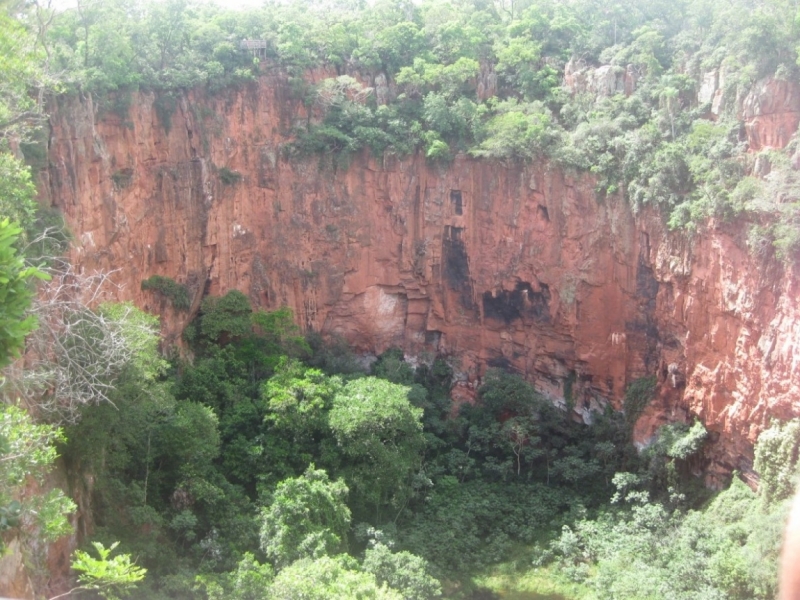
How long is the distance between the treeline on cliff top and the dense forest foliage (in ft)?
0.20

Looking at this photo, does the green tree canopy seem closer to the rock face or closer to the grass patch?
the grass patch

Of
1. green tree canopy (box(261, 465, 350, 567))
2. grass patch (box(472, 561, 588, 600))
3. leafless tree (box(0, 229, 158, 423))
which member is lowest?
grass patch (box(472, 561, 588, 600))

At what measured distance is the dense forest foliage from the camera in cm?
1033

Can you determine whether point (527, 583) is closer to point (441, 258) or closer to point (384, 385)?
point (384, 385)

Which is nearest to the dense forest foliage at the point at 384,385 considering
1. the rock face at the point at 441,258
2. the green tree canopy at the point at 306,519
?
the green tree canopy at the point at 306,519

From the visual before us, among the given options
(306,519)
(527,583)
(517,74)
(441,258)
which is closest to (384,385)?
(306,519)

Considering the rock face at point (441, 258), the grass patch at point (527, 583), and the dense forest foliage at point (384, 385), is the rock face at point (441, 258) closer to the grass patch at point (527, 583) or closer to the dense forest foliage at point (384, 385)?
the dense forest foliage at point (384, 385)

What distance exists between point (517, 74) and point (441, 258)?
508 centimetres

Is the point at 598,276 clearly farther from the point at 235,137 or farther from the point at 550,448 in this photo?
the point at 235,137

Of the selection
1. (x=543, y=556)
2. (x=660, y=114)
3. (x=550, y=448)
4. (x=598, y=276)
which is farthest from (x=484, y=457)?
(x=660, y=114)

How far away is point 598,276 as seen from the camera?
18.0 m

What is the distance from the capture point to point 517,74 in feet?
65.8

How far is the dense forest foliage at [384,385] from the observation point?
33.9 ft

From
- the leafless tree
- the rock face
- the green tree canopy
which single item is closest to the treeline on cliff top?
the rock face
